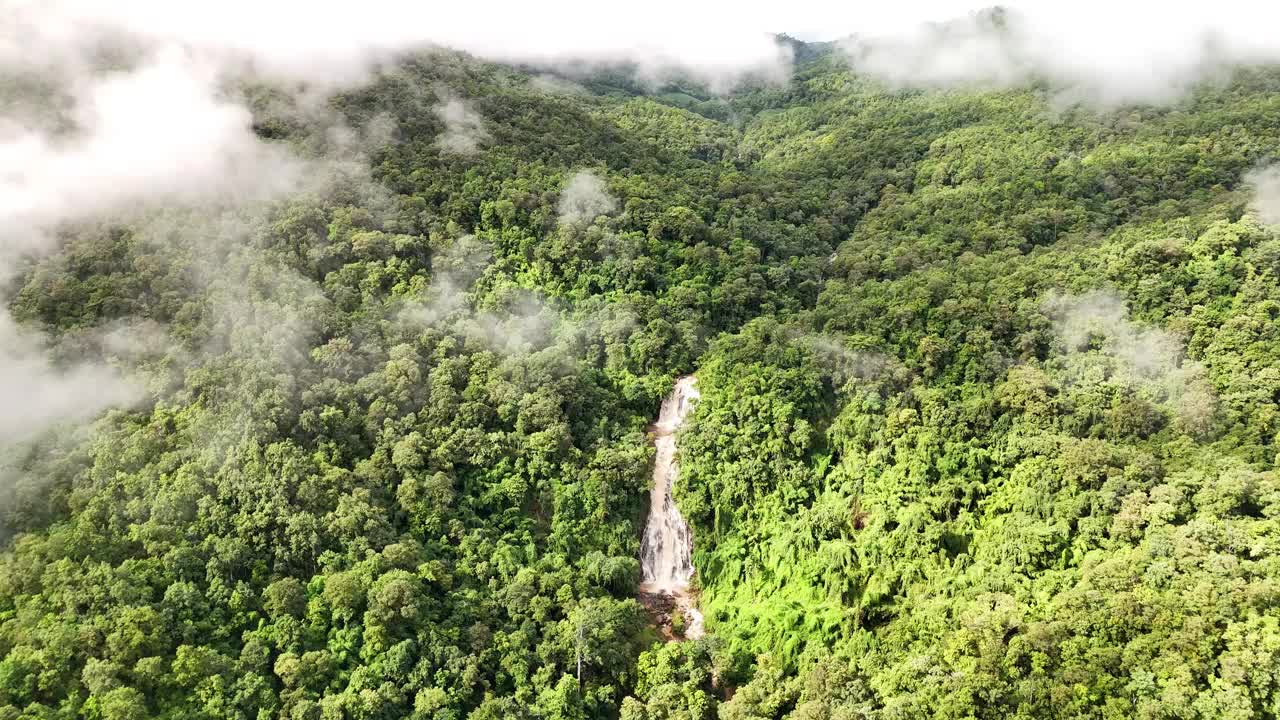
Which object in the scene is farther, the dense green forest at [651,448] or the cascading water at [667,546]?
the cascading water at [667,546]

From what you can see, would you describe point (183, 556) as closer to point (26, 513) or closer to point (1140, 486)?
point (26, 513)

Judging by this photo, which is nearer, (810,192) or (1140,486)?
(1140,486)

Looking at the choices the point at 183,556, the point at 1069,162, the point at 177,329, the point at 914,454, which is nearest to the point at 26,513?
the point at 183,556

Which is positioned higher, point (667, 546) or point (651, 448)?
point (651, 448)

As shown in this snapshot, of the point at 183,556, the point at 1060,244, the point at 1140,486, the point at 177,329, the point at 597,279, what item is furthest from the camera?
the point at 597,279

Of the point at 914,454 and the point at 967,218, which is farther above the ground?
the point at 967,218

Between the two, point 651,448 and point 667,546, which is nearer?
point 667,546

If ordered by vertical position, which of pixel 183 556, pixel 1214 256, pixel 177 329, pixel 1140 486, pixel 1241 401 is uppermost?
pixel 1214 256

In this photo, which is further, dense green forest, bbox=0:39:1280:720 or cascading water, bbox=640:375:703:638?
cascading water, bbox=640:375:703:638
